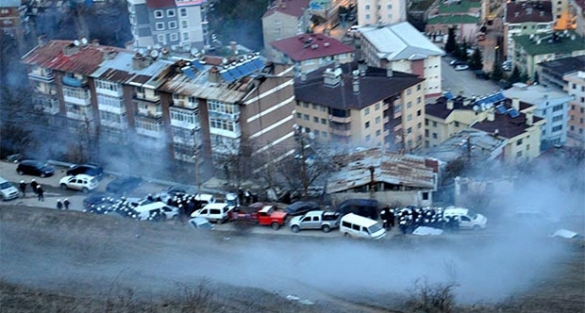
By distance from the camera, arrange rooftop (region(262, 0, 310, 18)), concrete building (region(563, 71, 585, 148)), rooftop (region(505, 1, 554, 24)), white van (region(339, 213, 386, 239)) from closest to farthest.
Answer: white van (region(339, 213, 386, 239))
concrete building (region(563, 71, 585, 148))
rooftop (region(505, 1, 554, 24))
rooftop (region(262, 0, 310, 18))

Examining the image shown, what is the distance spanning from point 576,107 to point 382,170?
16.4 feet

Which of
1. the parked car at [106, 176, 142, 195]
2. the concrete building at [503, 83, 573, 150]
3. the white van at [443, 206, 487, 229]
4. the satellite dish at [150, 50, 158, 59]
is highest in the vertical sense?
the satellite dish at [150, 50, 158, 59]

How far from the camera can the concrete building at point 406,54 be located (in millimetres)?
11984

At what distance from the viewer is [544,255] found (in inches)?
223

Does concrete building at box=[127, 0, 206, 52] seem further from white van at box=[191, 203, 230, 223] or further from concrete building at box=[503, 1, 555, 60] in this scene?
white van at box=[191, 203, 230, 223]

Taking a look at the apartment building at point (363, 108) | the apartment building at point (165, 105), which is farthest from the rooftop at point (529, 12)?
the apartment building at point (165, 105)

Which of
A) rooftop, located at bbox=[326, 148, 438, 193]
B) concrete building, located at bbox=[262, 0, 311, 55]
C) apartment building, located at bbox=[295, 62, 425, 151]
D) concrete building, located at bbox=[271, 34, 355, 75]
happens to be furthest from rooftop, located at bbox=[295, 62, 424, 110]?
concrete building, located at bbox=[262, 0, 311, 55]

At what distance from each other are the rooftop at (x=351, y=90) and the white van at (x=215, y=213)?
10.1ft

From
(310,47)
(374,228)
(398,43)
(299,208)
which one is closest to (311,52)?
(310,47)

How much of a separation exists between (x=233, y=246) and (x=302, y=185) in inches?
66.4

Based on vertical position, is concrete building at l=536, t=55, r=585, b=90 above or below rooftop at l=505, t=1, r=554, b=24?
below

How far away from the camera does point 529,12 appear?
14445 millimetres

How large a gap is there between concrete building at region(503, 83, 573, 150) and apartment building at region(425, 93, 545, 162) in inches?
13.9

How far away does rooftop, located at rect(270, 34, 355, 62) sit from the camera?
1202 cm
